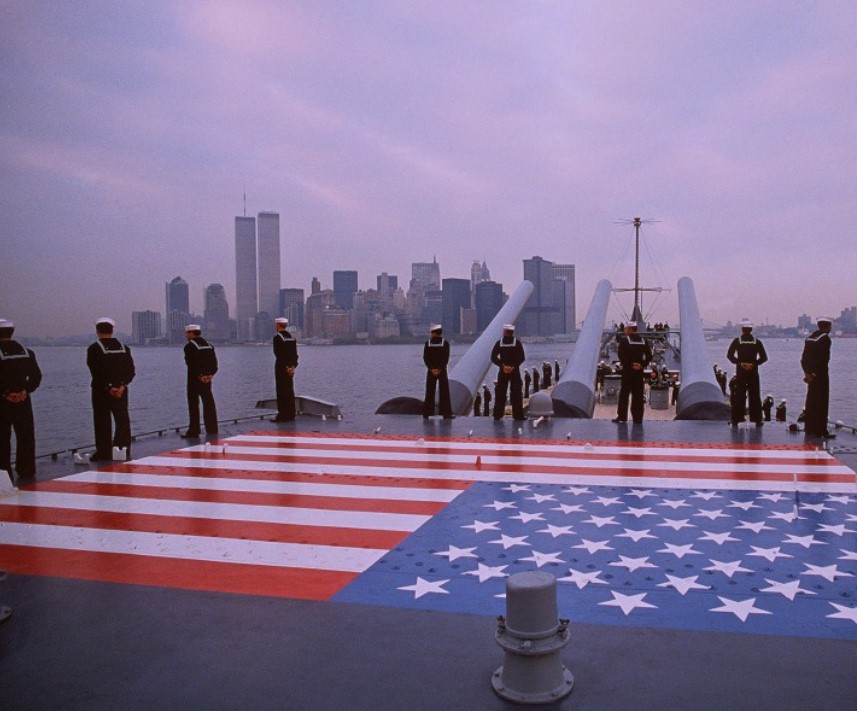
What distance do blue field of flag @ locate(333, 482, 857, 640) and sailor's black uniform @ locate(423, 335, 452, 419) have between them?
216 inches

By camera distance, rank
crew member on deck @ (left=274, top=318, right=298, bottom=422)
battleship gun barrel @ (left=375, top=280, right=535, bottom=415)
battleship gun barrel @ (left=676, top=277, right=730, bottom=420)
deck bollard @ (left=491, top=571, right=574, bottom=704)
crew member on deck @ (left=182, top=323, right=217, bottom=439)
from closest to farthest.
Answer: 1. deck bollard @ (left=491, top=571, right=574, bottom=704)
2. crew member on deck @ (left=182, top=323, right=217, bottom=439)
3. crew member on deck @ (left=274, top=318, right=298, bottom=422)
4. battleship gun barrel @ (left=676, top=277, right=730, bottom=420)
5. battleship gun barrel @ (left=375, top=280, right=535, bottom=415)

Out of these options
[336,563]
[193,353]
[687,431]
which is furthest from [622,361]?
[336,563]

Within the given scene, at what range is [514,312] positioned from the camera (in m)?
20.1

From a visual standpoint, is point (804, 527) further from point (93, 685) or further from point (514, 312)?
point (514, 312)

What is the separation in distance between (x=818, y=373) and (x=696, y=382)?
566 centimetres

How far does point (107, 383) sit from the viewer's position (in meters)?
8.38

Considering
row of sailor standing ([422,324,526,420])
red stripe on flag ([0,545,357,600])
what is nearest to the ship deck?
red stripe on flag ([0,545,357,600])

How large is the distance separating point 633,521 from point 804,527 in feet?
4.07

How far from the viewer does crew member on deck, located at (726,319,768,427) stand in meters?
10.5

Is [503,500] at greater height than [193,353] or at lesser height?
lesser

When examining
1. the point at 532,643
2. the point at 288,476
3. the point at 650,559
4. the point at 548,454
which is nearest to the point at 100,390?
the point at 288,476

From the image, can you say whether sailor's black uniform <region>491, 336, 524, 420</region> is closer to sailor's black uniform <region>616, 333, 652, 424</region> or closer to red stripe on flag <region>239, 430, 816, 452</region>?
sailor's black uniform <region>616, 333, 652, 424</region>

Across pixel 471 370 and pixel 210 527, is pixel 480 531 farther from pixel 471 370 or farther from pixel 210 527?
pixel 471 370

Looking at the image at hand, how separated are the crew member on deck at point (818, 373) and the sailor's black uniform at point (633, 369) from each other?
2230 millimetres
